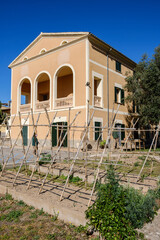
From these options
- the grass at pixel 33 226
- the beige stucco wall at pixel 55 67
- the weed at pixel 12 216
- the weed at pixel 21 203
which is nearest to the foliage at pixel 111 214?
the grass at pixel 33 226

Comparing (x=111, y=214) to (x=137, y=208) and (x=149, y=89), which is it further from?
(x=149, y=89)

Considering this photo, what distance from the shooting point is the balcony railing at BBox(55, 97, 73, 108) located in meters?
14.3

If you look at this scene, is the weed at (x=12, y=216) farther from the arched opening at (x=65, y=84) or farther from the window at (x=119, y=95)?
Answer: the window at (x=119, y=95)

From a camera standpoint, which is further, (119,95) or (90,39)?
(119,95)

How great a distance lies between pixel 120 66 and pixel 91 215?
15.5m

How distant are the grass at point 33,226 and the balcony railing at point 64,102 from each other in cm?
1037

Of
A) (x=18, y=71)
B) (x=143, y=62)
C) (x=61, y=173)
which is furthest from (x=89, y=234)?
(x=18, y=71)

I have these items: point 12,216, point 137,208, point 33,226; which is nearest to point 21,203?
point 12,216

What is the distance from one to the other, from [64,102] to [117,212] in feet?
39.4

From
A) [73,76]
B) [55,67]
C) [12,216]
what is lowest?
[12,216]

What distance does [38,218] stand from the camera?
391 cm

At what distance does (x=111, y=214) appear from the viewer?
10.00 ft

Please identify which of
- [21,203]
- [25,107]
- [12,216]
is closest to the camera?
[12,216]

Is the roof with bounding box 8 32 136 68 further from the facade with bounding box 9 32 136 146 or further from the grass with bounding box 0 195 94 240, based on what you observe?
the grass with bounding box 0 195 94 240
